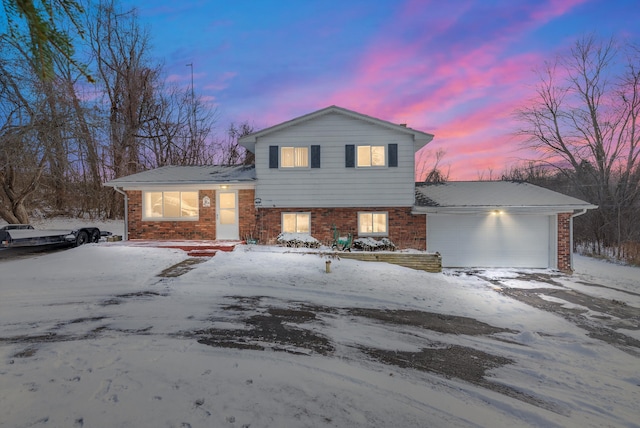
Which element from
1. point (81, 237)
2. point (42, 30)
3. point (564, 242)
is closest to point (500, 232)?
point (564, 242)

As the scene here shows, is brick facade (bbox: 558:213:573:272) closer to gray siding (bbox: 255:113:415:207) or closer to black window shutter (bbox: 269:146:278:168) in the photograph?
gray siding (bbox: 255:113:415:207)

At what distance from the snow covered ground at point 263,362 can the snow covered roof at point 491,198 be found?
5.47 meters

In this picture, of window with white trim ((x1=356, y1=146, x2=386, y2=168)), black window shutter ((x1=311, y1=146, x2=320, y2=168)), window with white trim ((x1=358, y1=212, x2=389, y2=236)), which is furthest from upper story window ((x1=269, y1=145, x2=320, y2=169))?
window with white trim ((x1=358, y1=212, x2=389, y2=236))

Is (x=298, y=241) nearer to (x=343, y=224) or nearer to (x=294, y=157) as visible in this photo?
(x=343, y=224)

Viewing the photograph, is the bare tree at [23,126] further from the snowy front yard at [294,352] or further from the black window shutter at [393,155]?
the black window shutter at [393,155]

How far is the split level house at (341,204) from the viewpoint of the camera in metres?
13.3

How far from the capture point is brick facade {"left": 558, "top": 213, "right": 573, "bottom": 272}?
42.6 feet

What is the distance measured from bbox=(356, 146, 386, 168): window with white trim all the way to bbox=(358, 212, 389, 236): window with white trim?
7.02 feet

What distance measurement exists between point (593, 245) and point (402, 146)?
1440 cm

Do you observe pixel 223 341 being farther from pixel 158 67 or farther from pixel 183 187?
pixel 158 67

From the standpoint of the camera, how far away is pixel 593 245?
60.7 feet

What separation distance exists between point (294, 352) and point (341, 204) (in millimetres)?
9721

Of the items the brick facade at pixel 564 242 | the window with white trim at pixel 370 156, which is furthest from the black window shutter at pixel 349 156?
the brick facade at pixel 564 242

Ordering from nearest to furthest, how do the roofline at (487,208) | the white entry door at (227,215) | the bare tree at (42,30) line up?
the bare tree at (42,30) < the roofline at (487,208) < the white entry door at (227,215)
